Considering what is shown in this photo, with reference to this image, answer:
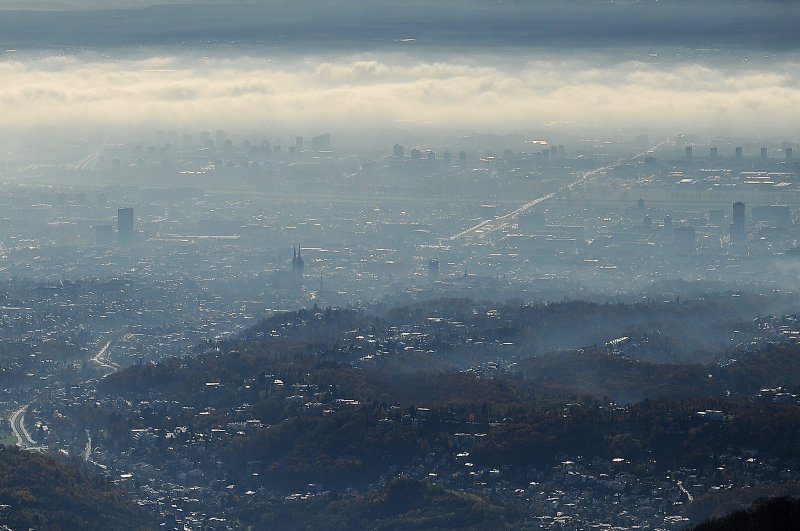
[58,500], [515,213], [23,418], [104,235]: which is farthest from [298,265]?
[58,500]

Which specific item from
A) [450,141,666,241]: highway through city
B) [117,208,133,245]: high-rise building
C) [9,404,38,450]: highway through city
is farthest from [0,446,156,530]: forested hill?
[450,141,666,241]: highway through city

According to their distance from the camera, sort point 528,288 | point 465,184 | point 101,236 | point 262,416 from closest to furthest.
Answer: point 262,416
point 528,288
point 101,236
point 465,184

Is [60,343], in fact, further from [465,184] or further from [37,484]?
[465,184]

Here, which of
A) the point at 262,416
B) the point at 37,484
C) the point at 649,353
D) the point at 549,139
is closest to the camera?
the point at 37,484

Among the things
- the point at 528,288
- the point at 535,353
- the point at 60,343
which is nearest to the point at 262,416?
the point at 535,353

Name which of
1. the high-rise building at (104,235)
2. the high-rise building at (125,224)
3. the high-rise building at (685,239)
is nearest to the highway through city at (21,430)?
the high-rise building at (104,235)

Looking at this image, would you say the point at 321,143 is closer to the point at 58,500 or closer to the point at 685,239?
the point at 685,239

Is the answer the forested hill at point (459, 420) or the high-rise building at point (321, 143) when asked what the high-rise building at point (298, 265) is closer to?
the forested hill at point (459, 420)

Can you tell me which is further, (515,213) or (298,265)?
(515,213)

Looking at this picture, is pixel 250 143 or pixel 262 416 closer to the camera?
pixel 262 416

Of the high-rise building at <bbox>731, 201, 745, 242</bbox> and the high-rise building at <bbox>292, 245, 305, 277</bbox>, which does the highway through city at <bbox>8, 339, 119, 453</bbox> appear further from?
the high-rise building at <bbox>731, 201, 745, 242</bbox>
